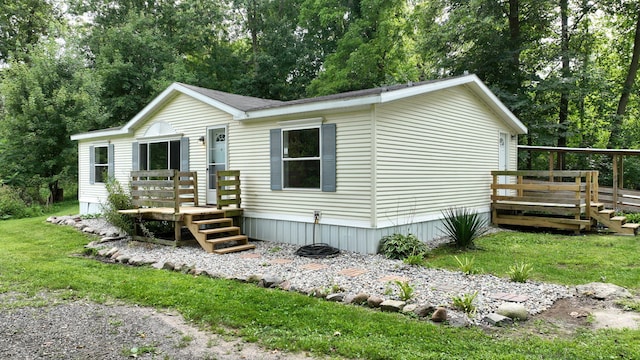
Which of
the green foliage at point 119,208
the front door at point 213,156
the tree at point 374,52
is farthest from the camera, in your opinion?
the tree at point 374,52

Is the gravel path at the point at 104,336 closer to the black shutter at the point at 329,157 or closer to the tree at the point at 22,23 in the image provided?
the black shutter at the point at 329,157

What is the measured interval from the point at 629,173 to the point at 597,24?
7.77 meters

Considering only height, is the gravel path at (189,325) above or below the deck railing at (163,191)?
below

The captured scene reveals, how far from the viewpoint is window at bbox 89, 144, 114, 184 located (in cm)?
1256

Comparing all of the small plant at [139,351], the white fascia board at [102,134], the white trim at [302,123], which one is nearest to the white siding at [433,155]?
the white trim at [302,123]

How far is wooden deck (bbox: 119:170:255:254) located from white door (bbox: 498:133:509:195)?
740cm

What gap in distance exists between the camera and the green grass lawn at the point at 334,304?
11.0ft

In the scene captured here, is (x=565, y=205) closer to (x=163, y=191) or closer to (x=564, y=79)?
(x=564, y=79)

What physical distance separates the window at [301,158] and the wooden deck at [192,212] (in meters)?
1.29

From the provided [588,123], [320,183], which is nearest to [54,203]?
[320,183]

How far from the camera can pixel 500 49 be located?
55.1 feet

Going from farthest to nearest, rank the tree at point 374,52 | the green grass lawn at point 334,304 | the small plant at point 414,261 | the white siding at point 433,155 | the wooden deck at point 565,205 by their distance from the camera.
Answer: the tree at point 374,52 → the wooden deck at point 565,205 → the white siding at point 433,155 → the small plant at point 414,261 → the green grass lawn at point 334,304

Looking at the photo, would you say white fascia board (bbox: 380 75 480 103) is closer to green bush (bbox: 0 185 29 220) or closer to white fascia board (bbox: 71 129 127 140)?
white fascia board (bbox: 71 129 127 140)

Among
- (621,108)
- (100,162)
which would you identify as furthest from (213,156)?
(621,108)
